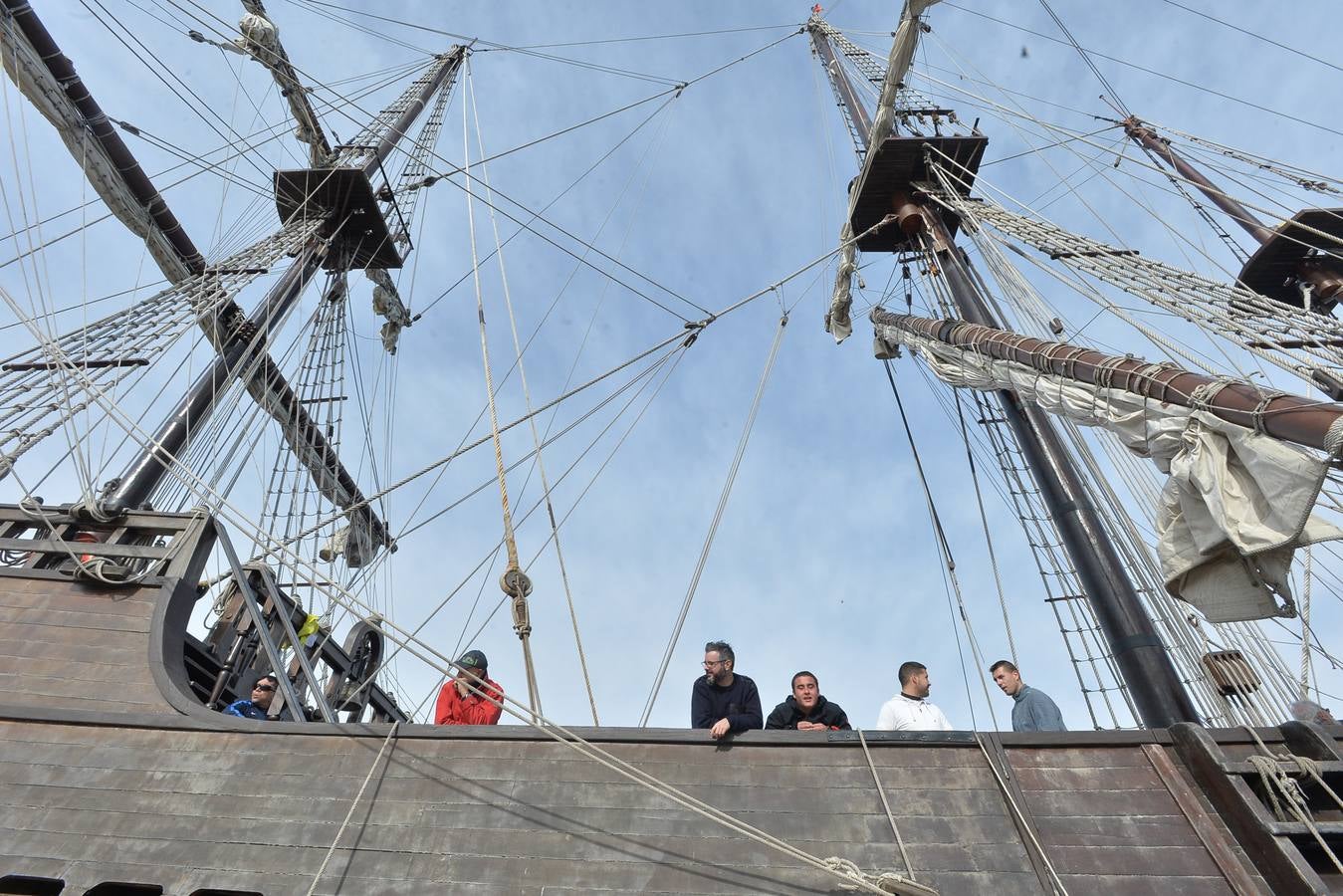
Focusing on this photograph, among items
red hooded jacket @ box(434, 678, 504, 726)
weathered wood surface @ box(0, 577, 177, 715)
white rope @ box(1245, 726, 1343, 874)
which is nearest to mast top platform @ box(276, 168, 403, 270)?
weathered wood surface @ box(0, 577, 177, 715)

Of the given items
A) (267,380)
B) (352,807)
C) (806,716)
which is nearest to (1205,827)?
(806,716)

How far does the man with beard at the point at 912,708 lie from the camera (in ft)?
16.5

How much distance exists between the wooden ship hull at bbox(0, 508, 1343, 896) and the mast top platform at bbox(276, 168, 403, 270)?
11.9 metres

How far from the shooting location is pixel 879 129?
10.9m

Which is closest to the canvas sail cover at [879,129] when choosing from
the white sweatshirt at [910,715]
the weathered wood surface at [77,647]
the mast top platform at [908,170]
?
the mast top platform at [908,170]

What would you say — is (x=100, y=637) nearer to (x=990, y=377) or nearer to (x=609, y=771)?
(x=609, y=771)

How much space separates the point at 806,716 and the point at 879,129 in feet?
30.3

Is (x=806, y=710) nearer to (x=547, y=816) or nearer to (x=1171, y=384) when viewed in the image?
(x=547, y=816)

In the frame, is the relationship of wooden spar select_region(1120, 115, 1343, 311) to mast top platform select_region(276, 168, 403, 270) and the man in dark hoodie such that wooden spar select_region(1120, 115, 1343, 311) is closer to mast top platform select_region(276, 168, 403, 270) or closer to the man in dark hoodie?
the man in dark hoodie

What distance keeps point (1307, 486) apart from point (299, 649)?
24.6ft

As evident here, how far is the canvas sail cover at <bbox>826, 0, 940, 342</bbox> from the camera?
970cm

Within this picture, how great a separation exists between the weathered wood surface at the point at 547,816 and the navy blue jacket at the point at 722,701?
579 millimetres

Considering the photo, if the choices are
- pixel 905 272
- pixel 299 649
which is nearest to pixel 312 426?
pixel 299 649

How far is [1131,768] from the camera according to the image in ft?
13.3
